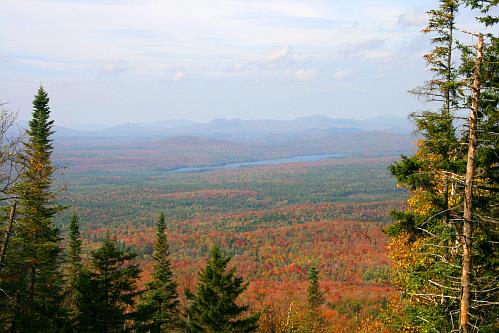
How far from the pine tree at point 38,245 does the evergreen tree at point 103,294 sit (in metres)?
1.03

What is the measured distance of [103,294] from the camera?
681 inches

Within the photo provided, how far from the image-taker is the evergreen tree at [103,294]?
663 inches

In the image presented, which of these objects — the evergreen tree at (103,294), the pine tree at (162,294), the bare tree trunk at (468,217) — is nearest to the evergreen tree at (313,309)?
the pine tree at (162,294)

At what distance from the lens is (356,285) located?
7619 cm

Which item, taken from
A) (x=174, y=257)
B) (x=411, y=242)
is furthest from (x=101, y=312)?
(x=174, y=257)

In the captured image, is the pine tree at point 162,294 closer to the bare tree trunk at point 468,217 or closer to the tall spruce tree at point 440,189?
the tall spruce tree at point 440,189

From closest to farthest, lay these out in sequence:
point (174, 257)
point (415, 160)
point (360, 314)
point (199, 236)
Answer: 1. point (415, 160)
2. point (360, 314)
3. point (174, 257)
4. point (199, 236)

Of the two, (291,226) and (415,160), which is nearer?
(415,160)

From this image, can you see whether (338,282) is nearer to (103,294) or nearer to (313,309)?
(313,309)

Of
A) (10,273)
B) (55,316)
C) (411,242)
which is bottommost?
(55,316)

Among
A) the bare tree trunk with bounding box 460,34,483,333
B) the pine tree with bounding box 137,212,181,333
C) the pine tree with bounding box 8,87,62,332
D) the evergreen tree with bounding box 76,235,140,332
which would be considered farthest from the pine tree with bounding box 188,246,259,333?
the bare tree trunk with bounding box 460,34,483,333

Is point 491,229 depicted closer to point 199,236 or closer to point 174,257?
point 174,257

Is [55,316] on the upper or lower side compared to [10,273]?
lower

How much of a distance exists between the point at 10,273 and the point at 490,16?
62.9 ft
